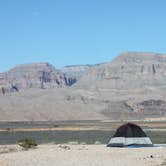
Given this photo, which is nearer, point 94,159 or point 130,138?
point 94,159

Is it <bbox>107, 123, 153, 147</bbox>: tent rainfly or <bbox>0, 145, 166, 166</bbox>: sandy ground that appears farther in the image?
<bbox>107, 123, 153, 147</bbox>: tent rainfly

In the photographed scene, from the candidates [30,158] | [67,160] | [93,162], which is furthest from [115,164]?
[30,158]

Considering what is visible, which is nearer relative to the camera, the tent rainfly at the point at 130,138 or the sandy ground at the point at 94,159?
the sandy ground at the point at 94,159

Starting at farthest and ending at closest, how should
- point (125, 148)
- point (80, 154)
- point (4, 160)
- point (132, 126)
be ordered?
point (132, 126)
point (125, 148)
point (80, 154)
point (4, 160)

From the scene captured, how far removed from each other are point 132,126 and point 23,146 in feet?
31.8

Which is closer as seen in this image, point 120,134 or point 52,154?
point 52,154

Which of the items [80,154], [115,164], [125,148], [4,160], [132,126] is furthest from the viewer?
[132,126]

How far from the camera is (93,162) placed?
33.7 metres

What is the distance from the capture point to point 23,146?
51.5 metres

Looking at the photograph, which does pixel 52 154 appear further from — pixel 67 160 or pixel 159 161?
pixel 159 161

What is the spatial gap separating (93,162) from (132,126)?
608 inches

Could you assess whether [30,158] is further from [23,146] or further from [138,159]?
[23,146]

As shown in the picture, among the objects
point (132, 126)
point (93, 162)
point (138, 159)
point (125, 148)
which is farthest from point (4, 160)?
point (132, 126)

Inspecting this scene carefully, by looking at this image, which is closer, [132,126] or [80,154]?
[80,154]
